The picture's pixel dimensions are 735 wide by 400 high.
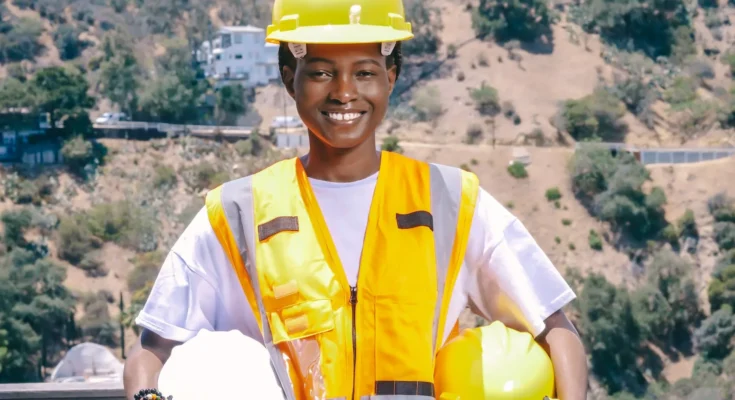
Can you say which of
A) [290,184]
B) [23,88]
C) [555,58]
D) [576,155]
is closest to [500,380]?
[290,184]

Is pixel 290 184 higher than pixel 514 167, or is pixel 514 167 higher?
pixel 290 184

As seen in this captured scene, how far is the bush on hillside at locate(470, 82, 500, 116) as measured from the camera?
45.2 m

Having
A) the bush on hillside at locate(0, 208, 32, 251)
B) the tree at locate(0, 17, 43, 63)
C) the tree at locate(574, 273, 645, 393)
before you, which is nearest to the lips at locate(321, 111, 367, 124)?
the tree at locate(574, 273, 645, 393)

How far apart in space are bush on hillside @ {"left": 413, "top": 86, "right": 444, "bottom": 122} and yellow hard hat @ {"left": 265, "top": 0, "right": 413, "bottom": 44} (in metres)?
42.2

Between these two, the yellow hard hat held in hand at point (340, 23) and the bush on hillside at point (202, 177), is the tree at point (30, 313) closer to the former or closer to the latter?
the bush on hillside at point (202, 177)

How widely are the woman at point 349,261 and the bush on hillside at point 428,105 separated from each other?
138 feet

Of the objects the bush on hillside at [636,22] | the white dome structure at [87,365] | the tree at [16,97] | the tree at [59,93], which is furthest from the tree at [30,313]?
the bush on hillside at [636,22]

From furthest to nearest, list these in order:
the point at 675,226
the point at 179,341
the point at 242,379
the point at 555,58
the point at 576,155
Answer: the point at 555,58
the point at 576,155
the point at 675,226
the point at 179,341
the point at 242,379

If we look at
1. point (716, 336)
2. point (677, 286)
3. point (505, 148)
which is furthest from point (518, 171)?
point (716, 336)

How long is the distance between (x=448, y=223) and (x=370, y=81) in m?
0.30

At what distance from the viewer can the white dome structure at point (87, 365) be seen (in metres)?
26.6

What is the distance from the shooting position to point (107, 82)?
1829 inches

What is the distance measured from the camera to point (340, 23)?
2408mm

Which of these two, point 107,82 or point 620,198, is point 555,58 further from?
point 107,82
